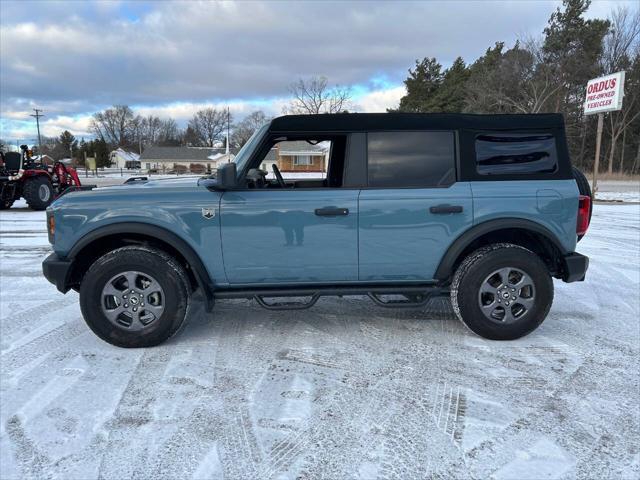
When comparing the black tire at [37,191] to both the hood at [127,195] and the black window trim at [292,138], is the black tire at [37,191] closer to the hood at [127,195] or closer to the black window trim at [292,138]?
the hood at [127,195]

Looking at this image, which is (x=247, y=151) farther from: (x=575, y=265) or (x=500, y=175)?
(x=575, y=265)

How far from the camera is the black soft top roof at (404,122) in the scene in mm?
3553

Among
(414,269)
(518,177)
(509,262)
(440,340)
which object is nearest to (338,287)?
(414,269)

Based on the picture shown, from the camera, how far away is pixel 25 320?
4.12 meters

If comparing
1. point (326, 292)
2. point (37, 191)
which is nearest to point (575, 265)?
point (326, 292)

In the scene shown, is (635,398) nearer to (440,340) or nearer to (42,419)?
(440,340)

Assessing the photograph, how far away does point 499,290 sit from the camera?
11.7 ft

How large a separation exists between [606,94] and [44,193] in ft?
61.1

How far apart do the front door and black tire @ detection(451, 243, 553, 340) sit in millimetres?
939

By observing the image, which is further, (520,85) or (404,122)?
(520,85)

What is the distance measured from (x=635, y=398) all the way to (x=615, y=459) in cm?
76

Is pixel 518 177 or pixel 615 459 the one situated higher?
pixel 518 177

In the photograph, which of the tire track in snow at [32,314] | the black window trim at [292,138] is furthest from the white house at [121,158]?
the black window trim at [292,138]

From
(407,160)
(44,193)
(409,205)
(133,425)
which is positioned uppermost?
(407,160)
